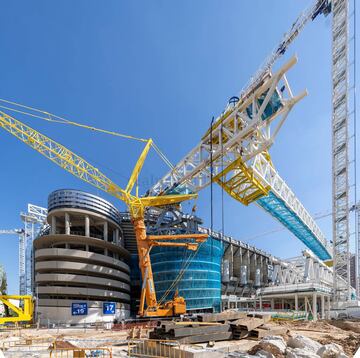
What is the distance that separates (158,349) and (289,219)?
157 feet

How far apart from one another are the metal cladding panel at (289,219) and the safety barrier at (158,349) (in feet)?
110

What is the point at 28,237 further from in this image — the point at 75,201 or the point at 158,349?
the point at 158,349

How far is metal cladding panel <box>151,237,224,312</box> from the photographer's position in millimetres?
56656

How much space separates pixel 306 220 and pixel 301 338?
4984cm

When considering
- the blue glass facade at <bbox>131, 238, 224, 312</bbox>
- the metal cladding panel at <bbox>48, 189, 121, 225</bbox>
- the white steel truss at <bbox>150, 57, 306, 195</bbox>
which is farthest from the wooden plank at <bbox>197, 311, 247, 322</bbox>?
the metal cladding panel at <bbox>48, 189, 121, 225</bbox>

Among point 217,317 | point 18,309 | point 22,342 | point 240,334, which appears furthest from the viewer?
point 22,342

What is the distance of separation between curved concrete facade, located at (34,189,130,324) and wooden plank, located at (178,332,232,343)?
36.9 metres

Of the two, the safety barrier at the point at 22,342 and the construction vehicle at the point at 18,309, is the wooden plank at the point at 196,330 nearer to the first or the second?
the safety barrier at the point at 22,342

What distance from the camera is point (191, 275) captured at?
188ft

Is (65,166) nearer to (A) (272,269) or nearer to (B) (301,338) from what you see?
(B) (301,338)

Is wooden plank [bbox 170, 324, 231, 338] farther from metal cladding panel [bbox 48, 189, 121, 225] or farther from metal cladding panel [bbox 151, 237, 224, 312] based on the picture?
metal cladding panel [bbox 48, 189, 121, 225]

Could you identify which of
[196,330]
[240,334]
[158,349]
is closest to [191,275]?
[240,334]

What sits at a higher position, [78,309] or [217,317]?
[217,317]

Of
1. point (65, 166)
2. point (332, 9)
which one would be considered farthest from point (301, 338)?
point (332, 9)
